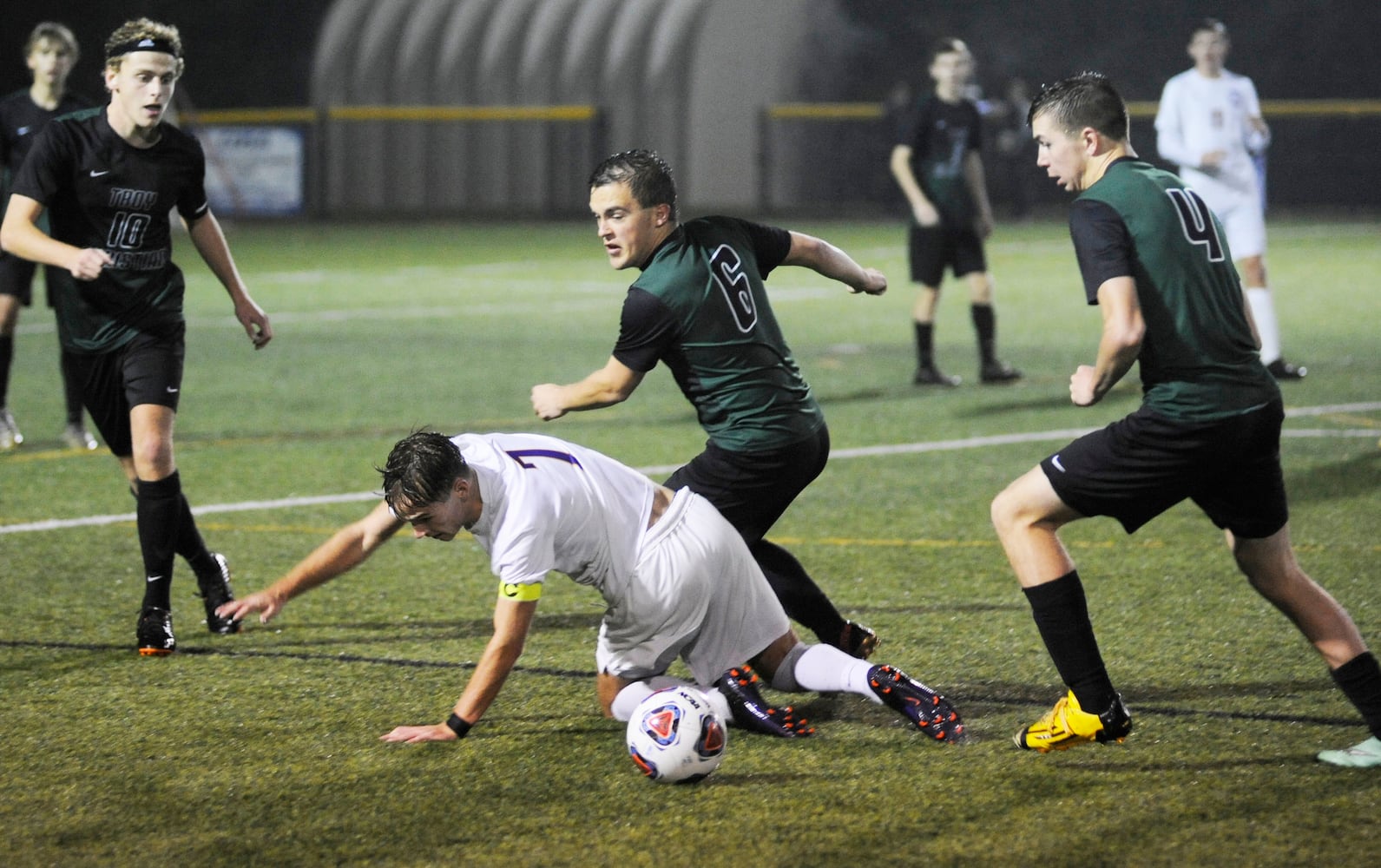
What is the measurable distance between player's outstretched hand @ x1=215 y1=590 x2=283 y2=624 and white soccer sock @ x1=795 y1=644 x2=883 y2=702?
53.5 inches

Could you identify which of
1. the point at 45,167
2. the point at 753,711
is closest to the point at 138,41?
the point at 45,167

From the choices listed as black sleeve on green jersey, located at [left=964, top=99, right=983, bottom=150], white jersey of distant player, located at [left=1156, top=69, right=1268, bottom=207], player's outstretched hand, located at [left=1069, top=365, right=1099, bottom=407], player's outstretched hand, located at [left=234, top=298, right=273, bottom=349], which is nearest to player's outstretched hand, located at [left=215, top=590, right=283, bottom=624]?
player's outstretched hand, located at [left=234, top=298, right=273, bottom=349]

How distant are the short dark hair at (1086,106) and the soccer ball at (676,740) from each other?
1.62 m

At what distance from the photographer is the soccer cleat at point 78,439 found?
9602 mm

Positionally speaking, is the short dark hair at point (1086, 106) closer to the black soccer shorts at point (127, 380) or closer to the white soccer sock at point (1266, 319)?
the black soccer shorts at point (127, 380)

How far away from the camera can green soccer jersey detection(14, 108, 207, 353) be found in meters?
5.78

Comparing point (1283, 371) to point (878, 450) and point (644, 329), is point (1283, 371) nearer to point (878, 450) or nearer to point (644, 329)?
point (878, 450)

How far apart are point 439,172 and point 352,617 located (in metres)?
28.7

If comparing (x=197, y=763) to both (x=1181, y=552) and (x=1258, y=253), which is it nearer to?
(x=1181, y=552)

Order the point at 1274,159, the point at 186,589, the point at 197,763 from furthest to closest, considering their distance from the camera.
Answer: the point at 1274,159, the point at 186,589, the point at 197,763

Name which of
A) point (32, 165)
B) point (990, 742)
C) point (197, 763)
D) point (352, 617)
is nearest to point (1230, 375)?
point (990, 742)

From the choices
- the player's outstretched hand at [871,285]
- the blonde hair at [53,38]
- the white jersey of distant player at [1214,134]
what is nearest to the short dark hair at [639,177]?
the player's outstretched hand at [871,285]

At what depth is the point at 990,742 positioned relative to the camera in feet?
15.3

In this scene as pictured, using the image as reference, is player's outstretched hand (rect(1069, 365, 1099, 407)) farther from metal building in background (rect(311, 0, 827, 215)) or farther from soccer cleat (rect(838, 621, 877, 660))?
metal building in background (rect(311, 0, 827, 215))
